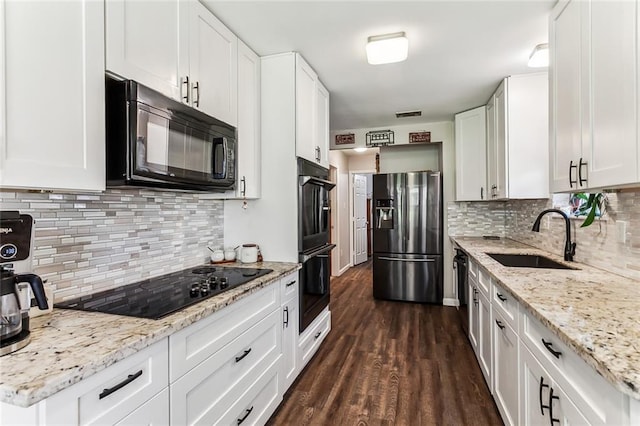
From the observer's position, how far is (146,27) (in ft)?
4.66

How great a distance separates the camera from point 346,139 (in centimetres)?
465

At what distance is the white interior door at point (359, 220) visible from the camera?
721 cm

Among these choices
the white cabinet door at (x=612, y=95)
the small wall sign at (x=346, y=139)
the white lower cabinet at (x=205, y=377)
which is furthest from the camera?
the small wall sign at (x=346, y=139)

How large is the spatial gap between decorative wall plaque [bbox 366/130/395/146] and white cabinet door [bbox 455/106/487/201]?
2.85 ft

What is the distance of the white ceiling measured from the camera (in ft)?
6.07

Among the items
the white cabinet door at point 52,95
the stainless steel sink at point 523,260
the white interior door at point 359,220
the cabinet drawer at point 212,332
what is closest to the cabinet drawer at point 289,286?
the cabinet drawer at point 212,332

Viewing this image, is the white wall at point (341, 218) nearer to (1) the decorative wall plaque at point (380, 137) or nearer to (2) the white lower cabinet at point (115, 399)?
(1) the decorative wall plaque at point (380, 137)

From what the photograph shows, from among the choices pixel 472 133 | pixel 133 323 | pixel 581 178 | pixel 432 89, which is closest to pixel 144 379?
pixel 133 323

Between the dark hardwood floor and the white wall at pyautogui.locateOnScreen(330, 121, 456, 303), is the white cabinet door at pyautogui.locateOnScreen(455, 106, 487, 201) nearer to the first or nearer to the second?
the white wall at pyautogui.locateOnScreen(330, 121, 456, 303)

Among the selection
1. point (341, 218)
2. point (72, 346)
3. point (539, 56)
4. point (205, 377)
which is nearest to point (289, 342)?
point (205, 377)

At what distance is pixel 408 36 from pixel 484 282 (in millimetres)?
1754

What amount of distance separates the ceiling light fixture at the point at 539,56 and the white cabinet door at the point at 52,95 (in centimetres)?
264

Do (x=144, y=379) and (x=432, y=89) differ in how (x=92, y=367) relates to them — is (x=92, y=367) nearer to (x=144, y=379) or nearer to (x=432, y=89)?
(x=144, y=379)

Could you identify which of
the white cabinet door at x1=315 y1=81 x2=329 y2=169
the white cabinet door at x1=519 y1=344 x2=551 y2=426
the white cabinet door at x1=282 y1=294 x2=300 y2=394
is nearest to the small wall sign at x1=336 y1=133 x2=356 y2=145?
the white cabinet door at x1=315 y1=81 x2=329 y2=169
